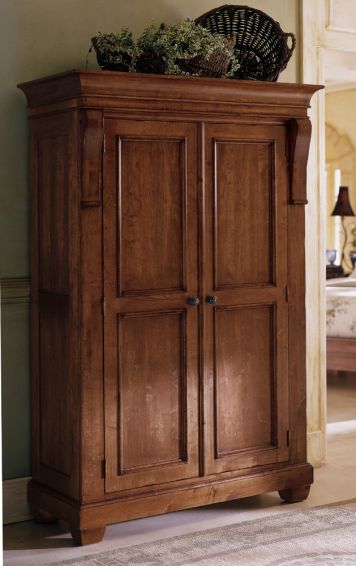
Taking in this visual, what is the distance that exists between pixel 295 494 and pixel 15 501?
1174mm

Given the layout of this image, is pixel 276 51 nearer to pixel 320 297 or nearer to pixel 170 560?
pixel 320 297

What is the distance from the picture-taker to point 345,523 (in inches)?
141

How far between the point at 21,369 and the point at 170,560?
1004 millimetres

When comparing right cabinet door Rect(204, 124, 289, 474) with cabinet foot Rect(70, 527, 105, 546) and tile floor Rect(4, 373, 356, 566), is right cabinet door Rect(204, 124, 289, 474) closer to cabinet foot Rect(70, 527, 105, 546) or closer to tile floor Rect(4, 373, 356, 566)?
tile floor Rect(4, 373, 356, 566)

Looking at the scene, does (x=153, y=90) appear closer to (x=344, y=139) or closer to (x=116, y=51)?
(x=116, y=51)

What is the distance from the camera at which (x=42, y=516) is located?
362cm

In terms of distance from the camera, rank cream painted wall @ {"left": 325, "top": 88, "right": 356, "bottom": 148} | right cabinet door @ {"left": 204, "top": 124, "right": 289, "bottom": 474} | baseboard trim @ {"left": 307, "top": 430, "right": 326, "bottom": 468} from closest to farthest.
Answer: right cabinet door @ {"left": 204, "top": 124, "right": 289, "bottom": 474}
baseboard trim @ {"left": 307, "top": 430, "right": 326, "bottom": 468}
cream painted wall @ {"left": 325, "top": 88, "right": 356, "bottom": 148}

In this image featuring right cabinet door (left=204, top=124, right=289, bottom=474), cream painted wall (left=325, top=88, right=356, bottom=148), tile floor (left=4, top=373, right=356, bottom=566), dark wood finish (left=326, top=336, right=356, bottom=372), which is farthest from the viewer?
cream painted wall (left=325, top=88, right=356, bottom=148)

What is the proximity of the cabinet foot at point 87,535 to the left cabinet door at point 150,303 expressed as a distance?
0.17m

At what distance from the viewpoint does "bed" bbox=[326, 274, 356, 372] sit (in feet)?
20.5

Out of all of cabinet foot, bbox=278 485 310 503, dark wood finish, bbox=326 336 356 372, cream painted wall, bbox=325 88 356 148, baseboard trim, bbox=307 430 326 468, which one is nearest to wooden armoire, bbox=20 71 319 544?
cabinet foot, bbox=278 485 310 503

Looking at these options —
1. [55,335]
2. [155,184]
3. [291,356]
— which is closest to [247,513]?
[291,356]

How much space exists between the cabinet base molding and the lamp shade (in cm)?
606

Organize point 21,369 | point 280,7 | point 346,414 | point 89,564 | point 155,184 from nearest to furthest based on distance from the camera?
point 89,564 → point 155,184 → point 21,369 → point 280,7 → point 346,414
